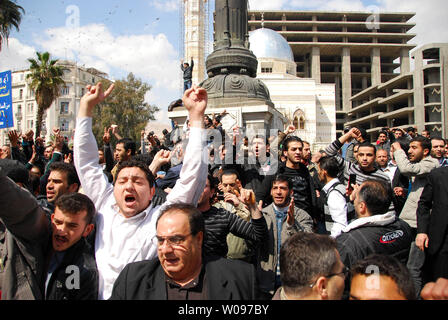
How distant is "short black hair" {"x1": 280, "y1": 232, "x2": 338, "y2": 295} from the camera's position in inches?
→ 80.7

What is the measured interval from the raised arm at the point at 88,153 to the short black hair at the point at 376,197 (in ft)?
7.25

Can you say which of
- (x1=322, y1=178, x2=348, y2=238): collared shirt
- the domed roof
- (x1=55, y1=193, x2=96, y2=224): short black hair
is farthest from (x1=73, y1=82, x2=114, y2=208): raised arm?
the domed roof

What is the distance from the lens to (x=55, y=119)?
57.8 m

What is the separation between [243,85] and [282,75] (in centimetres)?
Answer: 4442

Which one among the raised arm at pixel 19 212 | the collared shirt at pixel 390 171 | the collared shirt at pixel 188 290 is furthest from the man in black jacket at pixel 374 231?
the collared shirt at pixel 390 171

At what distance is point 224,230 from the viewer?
129 inches

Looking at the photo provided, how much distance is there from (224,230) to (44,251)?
148 cm

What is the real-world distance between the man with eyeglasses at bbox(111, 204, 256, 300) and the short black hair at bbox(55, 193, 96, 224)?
21.8 inches

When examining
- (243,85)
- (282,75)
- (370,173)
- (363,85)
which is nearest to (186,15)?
(282,75)

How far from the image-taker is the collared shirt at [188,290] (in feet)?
7.43

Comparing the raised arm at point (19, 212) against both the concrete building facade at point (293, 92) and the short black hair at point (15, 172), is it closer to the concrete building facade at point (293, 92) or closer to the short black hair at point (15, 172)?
the short black hair at point (15, 172)

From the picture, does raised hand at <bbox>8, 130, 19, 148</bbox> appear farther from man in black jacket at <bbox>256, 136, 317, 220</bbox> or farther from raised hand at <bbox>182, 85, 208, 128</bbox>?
raised hand at <bbox>182, 85, 208, 128</bbox>

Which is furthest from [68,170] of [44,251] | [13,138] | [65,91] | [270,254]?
[65,91]
